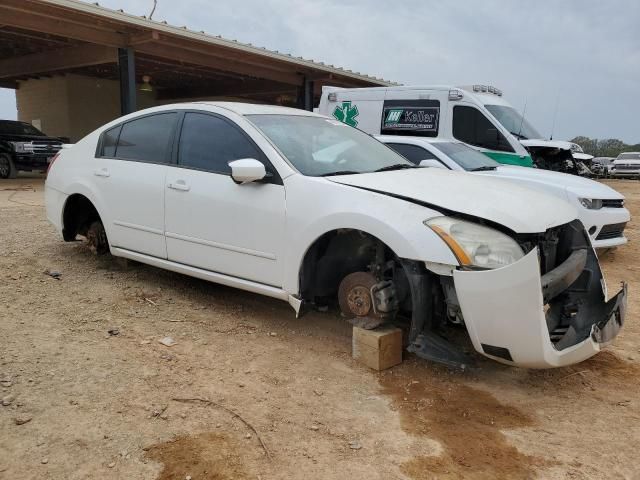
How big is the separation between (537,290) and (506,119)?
7.71m

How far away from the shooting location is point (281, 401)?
9.53 ft

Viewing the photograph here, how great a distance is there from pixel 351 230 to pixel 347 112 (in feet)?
26.1

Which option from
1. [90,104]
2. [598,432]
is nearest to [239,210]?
[598,432]

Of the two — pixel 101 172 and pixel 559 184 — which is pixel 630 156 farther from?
pixel 101 172

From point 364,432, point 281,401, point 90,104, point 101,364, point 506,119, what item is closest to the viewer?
point 364,432

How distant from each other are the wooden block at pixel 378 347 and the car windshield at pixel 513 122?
23.4 feet

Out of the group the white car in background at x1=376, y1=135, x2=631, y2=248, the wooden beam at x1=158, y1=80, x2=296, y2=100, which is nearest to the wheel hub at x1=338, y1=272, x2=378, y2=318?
the white car in background at x1=376, y1=135, x2=631, y2=248

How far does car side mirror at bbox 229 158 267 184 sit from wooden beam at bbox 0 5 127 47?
9683 millimetres

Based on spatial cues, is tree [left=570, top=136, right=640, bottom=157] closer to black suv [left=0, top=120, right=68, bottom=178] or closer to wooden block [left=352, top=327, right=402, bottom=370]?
black suv [left=0, top=120, right=68, bottom=178]

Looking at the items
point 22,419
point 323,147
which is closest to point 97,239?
point 323,147

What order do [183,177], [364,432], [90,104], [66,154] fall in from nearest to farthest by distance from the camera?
[364,432]
[183,177]
[66,154]
[90,104]

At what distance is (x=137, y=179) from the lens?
4.42 meters

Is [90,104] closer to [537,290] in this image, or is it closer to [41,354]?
[41,354]

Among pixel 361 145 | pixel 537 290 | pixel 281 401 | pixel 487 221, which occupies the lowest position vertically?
pixel 281 401
